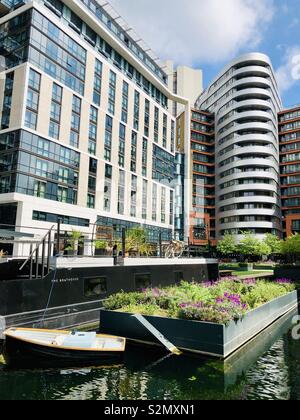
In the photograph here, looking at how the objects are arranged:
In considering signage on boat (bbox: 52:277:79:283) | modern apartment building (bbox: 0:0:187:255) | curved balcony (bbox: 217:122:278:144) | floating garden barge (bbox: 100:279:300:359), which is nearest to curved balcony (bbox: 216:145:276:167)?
curved balcony (bbox: 217:122:278:144)

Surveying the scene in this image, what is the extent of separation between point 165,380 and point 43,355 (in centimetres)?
435

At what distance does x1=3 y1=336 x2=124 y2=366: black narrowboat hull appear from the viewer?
10.9 metres

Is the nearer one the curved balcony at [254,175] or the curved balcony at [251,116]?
the curved balcony at [254,175]

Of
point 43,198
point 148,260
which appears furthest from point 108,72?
point 148,260

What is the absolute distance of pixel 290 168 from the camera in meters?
96.9

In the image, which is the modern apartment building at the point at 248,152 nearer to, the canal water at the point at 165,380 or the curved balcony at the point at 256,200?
the curved balcony at the point at 256,200

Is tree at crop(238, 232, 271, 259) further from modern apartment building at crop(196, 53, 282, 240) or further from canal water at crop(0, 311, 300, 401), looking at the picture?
canal water at crop(0, 311, 300, 401)

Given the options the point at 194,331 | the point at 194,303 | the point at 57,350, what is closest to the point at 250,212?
the point at 194,303

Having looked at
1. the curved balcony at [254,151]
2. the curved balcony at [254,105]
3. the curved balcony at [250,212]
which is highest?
the curved balcony at [254,105]

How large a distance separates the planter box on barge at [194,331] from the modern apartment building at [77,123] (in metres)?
16.7

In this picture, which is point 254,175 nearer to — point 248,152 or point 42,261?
point 248,152

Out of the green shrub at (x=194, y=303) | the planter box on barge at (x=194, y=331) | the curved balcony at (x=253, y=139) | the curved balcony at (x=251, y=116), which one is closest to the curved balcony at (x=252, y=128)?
the curved balcony at (x=253, y=139)

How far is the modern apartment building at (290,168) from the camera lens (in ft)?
312

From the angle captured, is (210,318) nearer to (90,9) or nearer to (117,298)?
(117,298)
